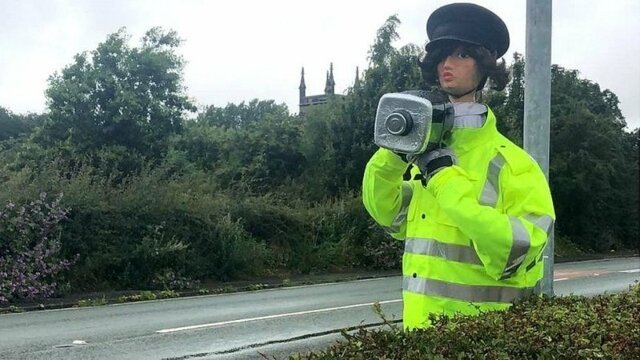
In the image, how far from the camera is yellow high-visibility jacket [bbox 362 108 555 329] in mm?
2406

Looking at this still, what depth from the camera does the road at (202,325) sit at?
8234 mm

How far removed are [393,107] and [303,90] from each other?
3125 inches

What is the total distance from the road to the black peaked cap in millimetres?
3769

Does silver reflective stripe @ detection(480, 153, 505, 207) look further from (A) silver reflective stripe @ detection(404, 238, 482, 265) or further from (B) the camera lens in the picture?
(B) the camera lens

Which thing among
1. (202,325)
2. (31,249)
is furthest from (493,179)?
(31,249)

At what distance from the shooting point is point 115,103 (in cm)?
2706

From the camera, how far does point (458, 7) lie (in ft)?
8.97

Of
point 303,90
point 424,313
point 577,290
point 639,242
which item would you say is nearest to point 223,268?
point 577,290

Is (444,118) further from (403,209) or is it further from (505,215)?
(403,209)

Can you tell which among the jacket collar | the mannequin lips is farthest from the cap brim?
the jacket collar

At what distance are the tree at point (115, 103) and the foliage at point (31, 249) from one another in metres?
10.5

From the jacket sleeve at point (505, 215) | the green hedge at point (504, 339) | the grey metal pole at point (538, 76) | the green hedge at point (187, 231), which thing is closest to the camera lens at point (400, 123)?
the jacket sleeve at point (505, 215)

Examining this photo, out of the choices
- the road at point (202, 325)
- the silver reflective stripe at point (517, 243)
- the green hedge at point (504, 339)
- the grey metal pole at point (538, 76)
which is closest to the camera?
the silver reflective stripe at point (517, 243)

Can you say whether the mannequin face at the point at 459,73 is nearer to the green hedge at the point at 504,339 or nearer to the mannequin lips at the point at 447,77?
the mannequin lips at the point at 447,77
